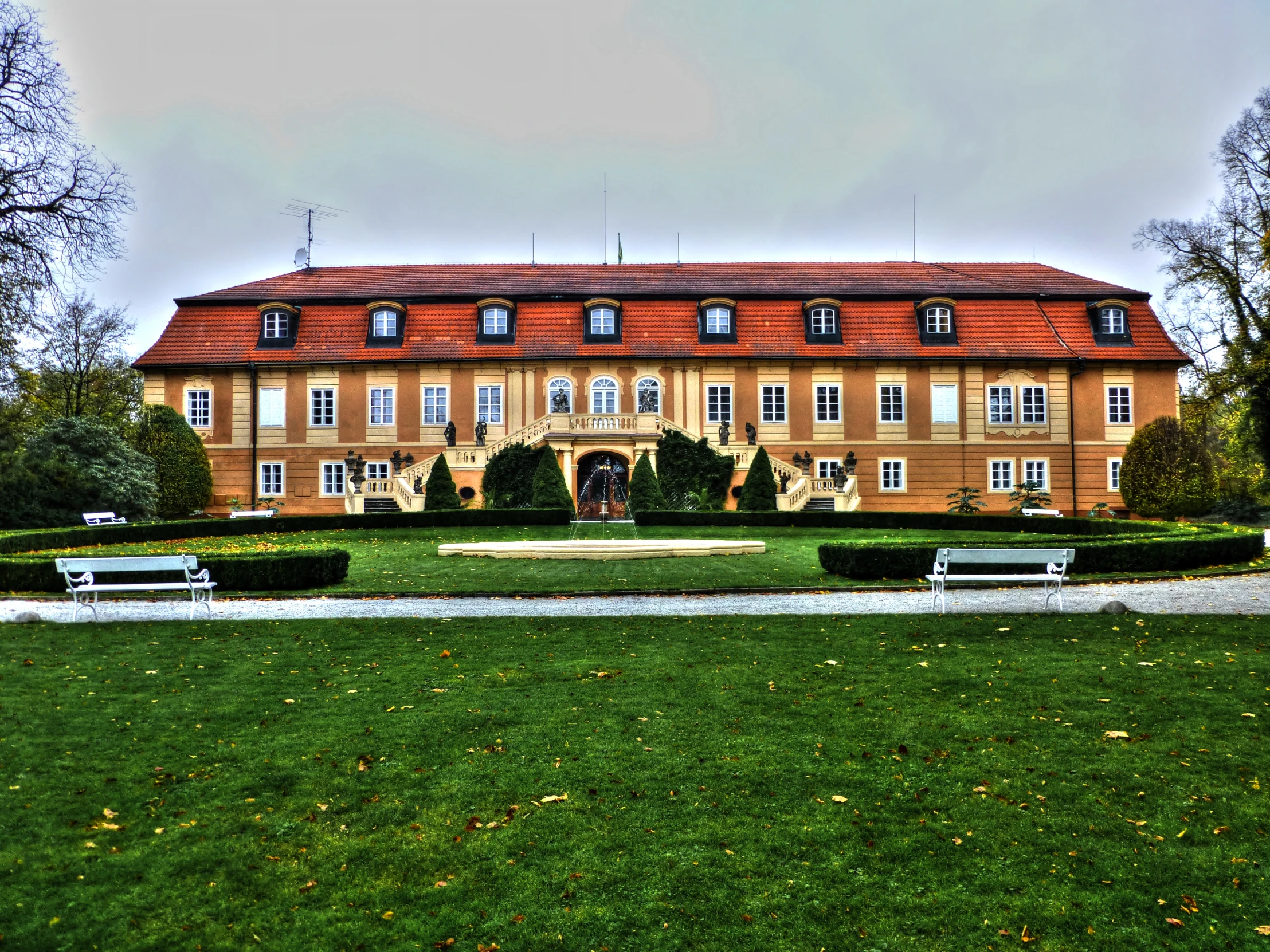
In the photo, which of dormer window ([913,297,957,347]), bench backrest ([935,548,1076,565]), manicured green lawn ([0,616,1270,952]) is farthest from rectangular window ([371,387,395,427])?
manicured green lawn ([0,616,1270,952])

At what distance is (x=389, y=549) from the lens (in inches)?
843

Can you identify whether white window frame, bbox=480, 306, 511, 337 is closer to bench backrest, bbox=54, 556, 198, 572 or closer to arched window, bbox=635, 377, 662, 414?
arched window, bbox=635, 377, 662, 414

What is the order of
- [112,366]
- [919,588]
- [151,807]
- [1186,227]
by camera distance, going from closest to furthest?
[151,807]
[919,588]
[1186,227]
[112,366]

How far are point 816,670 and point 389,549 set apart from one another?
1532 centimetres

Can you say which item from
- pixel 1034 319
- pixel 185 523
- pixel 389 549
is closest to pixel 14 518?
pixel 185 523

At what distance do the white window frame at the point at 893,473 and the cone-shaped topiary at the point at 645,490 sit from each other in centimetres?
1150

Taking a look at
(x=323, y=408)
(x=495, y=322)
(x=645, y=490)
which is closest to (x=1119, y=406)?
(x=645, y=490)

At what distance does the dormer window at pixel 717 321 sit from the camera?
125 feet

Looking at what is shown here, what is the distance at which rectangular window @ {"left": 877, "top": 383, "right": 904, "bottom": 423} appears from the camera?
3791 centimetres

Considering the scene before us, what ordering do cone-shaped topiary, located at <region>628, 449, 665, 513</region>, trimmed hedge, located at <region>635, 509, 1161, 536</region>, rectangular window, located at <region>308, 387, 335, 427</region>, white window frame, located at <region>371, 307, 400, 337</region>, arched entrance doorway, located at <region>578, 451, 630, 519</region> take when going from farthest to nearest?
1. white window frame, located at <region>371, 307, 400, 337</region>
2. rectangular window, located at <region>308, 387, 335, 427</region>
3. arched entrance doorway, located at <region>578, 451, 630, 519</region>
4. cone-shaped topiary, located at <region>628, 449, 665, 513</region>
5. trimmed hedge, located at <region>635, 509, 1161, 536</region>

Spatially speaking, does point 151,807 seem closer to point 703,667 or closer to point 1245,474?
point 703,667

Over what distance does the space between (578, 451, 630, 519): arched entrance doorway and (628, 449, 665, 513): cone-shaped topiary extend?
4.43m

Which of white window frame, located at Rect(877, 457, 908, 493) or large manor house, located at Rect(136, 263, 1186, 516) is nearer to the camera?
large manor house, located at Rect(136, 263, 1186, 516)

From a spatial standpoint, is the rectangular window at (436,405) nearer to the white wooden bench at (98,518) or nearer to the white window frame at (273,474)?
the white window frame at (273,474)
